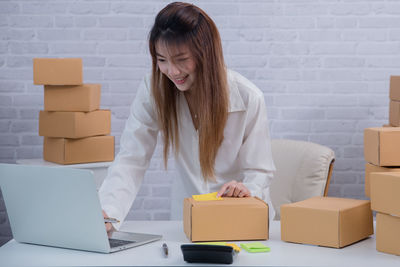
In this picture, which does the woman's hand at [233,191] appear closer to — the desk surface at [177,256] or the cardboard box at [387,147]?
the desk surface at [177,256]

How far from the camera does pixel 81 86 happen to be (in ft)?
8.53

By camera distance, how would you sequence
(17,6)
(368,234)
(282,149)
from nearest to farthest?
1. (368,234)
2. (282,149)
3. (17,6)

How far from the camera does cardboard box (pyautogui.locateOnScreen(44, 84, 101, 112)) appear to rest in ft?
8.52

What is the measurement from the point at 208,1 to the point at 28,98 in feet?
3.83

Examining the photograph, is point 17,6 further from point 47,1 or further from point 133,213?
point 133,213

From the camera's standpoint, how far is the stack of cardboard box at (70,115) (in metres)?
2.56

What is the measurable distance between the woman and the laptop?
0.25 metres

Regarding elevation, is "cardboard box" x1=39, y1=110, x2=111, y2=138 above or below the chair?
above

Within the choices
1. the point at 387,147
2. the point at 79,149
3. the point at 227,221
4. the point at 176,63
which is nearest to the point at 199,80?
the point at 176,63

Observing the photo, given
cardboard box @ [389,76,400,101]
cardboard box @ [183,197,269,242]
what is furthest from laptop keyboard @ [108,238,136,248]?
cardboard box @ [389,76,400,101]

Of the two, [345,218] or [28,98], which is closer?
[345,218]

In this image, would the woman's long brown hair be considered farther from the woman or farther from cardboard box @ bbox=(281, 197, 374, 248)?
cardboard box @ bbox=(281, 197, 374, 248)

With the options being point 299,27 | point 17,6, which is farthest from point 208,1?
point 17,6

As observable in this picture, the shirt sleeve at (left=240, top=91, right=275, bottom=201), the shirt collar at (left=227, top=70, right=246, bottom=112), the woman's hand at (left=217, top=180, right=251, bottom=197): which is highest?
the shirt collar at (left=227, top=70, right=246, bottom=112)
